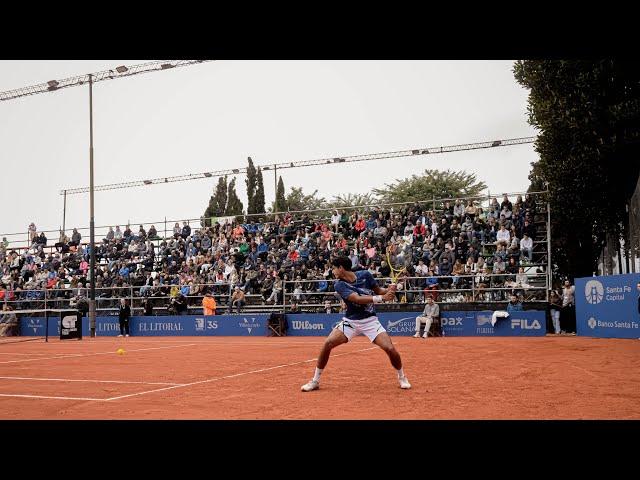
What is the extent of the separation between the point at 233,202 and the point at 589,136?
67.7 meters

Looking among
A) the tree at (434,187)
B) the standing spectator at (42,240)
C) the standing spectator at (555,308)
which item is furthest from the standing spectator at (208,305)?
the tree at (434,187)

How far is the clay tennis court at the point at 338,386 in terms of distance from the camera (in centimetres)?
771

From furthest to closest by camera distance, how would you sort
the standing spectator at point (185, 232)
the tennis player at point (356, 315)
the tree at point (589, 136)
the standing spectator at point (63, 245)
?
1. the standing spectator at point (63, 245)
2. the standing spectator at point (185, 232)
3. the tree at point (589, 136)
4. the tennis player at point (356, 315)

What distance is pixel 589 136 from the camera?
2298cm

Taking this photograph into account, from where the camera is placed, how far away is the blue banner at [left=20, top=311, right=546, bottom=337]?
23.7 metres

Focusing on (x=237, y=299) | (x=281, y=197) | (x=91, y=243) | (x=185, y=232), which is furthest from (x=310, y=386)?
(x=281, y=197)

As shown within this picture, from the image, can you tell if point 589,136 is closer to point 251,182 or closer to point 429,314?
point 429,314

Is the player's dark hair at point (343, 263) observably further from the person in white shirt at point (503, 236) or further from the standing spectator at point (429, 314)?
the person in white shirt at point (503, 236)

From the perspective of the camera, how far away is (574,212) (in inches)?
950

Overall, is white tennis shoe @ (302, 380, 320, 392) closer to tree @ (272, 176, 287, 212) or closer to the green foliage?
the green foliage

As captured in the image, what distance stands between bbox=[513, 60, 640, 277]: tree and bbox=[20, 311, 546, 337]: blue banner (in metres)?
4.77

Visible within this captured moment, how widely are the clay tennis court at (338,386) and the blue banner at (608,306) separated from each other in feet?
10.1
